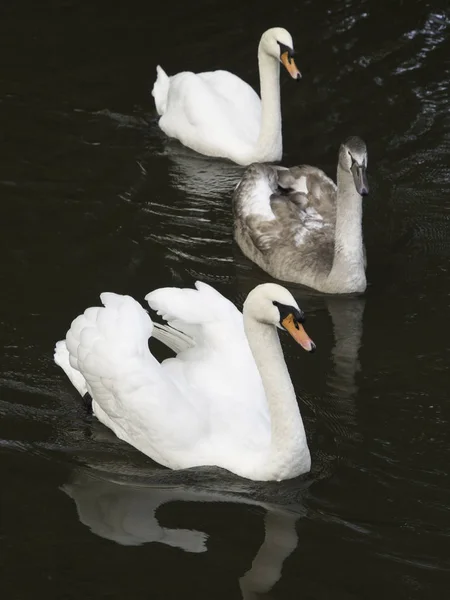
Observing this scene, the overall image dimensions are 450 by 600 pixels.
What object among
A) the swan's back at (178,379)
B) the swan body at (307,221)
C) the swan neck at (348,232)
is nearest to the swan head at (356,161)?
the swan body at (307,221)

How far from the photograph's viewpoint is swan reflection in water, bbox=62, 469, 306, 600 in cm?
765

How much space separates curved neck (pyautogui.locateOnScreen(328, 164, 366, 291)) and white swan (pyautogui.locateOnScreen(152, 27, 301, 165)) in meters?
2.07

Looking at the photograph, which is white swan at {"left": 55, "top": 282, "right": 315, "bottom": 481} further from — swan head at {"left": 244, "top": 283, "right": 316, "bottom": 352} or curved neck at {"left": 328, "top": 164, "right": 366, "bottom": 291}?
curved neck at {"left": 328, "top": 164, "right": 366, "bottom": 291}

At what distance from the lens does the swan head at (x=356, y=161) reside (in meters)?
10.5

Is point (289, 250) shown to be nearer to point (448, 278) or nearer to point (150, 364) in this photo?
point (448, 278)

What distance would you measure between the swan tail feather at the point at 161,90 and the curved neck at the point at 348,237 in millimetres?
3385

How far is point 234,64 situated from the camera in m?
15.3

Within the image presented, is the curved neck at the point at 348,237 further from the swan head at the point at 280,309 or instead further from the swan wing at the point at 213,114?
the swan head at the point at 280,309

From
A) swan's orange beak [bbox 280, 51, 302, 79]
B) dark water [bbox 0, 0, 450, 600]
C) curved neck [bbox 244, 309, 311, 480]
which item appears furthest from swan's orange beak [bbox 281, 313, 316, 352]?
swan's orange beak [bbox 280, 51, 302, 79]

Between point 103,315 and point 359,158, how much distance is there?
2.88 metres

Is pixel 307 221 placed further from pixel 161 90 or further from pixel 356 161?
pixel 161 90

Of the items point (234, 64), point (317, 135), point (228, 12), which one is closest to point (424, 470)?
point (317, 135)

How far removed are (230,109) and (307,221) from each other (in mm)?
2308

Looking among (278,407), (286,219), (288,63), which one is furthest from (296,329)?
(288,63)
